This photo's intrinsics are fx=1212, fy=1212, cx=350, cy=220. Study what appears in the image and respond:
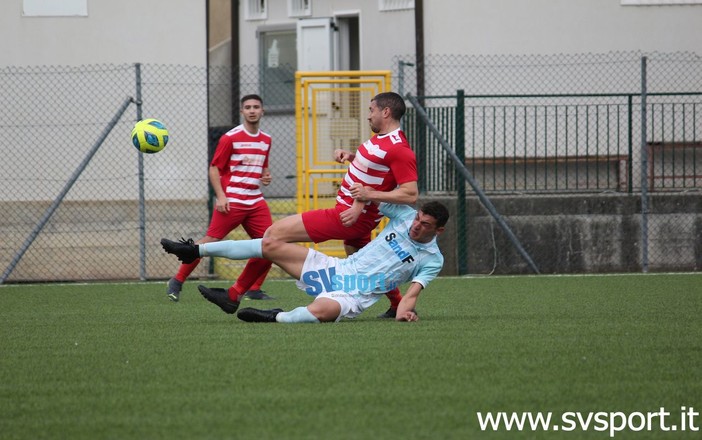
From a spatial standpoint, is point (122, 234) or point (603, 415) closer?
point (603, 415)

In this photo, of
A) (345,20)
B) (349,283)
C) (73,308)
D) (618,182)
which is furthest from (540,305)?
(345,20)

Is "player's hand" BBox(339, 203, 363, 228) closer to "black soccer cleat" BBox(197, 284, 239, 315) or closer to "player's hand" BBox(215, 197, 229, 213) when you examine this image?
"black soccer cleat" BBox(197, 284, 239, 315)

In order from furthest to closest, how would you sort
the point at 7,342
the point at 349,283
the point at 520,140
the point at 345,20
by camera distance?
1. the point at 345,20
2. the point at 520,140
3. the point at 349,283
4. the point at 7,342

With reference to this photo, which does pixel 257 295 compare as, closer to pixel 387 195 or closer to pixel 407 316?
pixel 407 316

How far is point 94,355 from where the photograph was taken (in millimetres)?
7262

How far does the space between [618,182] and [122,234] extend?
22.0 feet

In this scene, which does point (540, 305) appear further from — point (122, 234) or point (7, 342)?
point (122, 234)

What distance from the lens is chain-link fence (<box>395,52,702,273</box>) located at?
1549 cm

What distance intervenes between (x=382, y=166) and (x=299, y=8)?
38.3 ft

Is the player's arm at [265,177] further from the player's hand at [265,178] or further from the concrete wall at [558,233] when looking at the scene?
the concrete wall at [558,233]

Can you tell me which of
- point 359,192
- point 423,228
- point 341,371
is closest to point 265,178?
point 359,192

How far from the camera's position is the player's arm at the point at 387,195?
884cm

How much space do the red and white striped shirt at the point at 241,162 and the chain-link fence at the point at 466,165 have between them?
2422mm

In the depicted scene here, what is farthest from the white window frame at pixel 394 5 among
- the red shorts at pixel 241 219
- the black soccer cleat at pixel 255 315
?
the black soccer cleat at pixel 255 315
